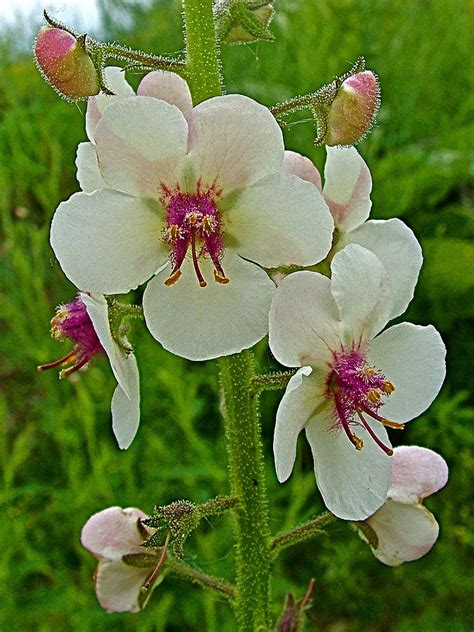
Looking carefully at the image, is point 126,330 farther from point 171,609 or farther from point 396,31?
point 396,31

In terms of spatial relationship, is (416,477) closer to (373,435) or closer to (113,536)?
(373,435)

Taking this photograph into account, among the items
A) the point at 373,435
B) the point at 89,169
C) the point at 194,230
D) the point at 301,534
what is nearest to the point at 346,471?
the point at 373,435

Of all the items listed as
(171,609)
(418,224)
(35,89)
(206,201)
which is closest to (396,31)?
(418,224)

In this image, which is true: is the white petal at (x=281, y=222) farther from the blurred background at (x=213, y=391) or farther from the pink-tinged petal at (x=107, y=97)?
the blurred background at (x=213, y=391)

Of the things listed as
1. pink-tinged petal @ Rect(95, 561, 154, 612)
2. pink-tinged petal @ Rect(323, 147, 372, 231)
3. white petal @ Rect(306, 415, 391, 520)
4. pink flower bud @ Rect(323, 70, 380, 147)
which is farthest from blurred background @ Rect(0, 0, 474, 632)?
pink flower bud @ Rect(323, 70, 380, 147)

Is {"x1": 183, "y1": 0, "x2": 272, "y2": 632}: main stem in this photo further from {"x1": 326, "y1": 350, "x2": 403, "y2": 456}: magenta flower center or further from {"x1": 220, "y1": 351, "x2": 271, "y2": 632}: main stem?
{"x1": 326, "y1": 350, "x2": 403, "y2": 456}: magenta flower center

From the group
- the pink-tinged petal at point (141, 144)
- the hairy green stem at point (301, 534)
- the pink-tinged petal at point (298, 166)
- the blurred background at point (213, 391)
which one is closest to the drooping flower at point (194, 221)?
the pink-tinged petal at point (141, 144)
